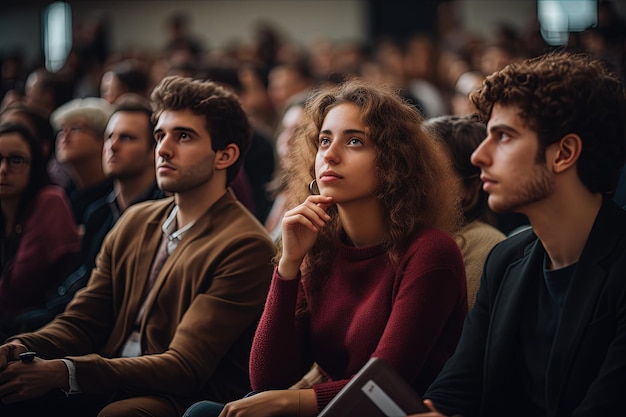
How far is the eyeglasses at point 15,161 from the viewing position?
141 inches

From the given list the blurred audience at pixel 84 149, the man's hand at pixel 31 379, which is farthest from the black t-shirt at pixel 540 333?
the blurred audience at pixel 84 149

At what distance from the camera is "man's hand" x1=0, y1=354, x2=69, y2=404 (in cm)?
235

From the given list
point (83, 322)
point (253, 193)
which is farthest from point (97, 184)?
point (83, 322)

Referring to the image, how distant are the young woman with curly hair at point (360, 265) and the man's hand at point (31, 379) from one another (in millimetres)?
402

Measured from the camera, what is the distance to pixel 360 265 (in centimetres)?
233

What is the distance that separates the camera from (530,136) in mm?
1873

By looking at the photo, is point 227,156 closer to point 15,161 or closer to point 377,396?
point 15,161

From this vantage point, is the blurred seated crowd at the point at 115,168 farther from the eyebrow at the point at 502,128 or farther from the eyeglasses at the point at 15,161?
the eyebrow at the point at 502,128

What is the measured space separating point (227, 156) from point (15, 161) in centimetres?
119

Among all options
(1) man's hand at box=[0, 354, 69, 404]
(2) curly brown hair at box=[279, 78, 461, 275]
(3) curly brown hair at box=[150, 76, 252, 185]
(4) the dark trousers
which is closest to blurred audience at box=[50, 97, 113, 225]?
(3) curly brown hair at box=[150, 76, 252, 185]

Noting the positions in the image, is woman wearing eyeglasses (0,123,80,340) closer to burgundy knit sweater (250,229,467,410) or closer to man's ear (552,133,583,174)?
burgundy knit sweater (250,229,467,410)

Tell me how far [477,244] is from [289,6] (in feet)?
38.7

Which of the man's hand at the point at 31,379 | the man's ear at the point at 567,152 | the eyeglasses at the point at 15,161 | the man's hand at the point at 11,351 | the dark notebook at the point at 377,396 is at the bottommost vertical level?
the man's hand at the point at 31,379

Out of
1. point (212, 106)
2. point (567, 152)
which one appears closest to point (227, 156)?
point (212, 106)
